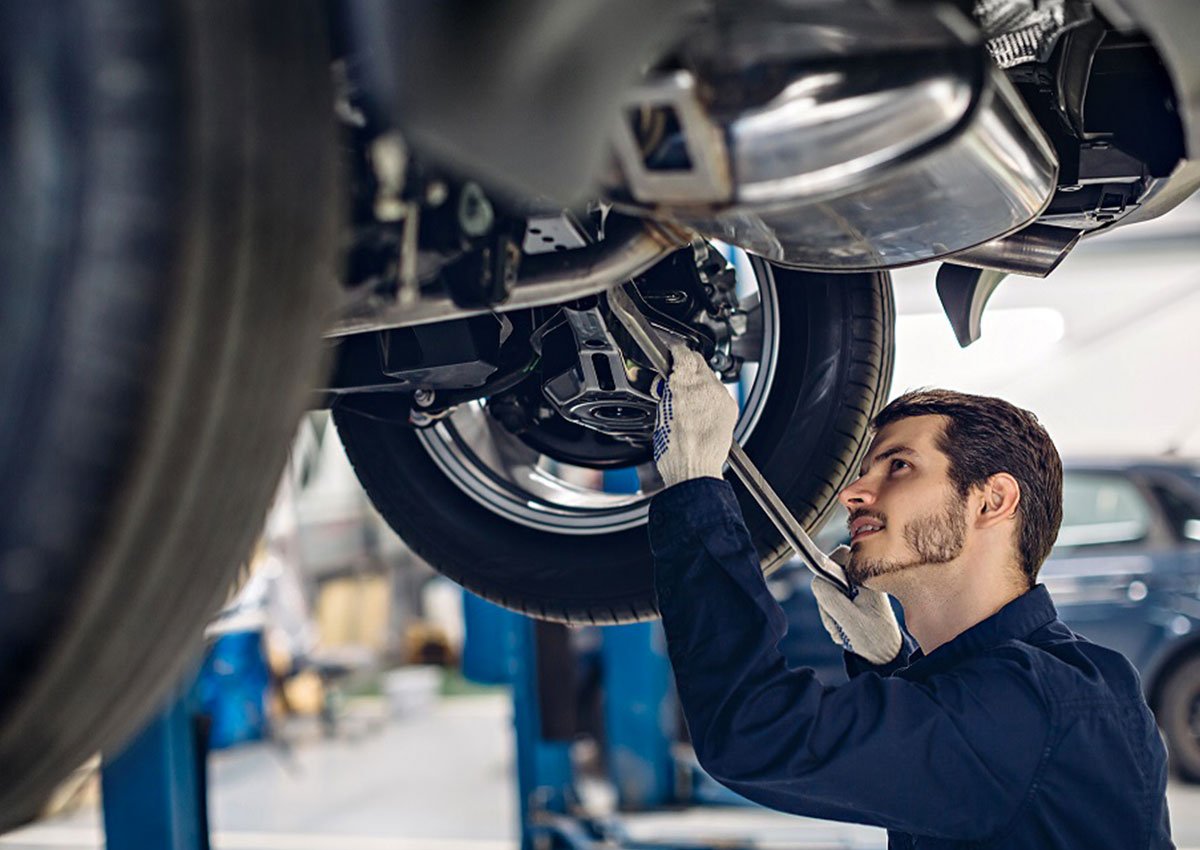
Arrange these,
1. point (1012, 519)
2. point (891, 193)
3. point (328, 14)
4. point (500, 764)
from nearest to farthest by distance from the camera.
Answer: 1. point (328, 14)
2. point (891, 193)
3. point (1012, 519)
4. point (500, 764)

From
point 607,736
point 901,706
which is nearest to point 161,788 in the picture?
point 901,706

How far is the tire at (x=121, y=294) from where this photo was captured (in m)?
0.62

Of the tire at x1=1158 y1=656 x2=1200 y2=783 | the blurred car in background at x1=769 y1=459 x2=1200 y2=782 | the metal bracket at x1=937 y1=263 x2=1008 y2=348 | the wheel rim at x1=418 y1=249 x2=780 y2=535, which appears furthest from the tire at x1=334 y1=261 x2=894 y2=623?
the tire at x1=1158 y1=656 x2=1200 y2=783

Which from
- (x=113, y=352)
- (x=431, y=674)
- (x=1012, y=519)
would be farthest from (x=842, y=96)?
(x=431, y=674)

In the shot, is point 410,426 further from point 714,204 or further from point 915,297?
point 915,297

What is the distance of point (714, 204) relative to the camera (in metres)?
0.85

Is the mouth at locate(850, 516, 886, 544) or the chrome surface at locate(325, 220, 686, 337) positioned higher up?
the chrome surface at locate(325, 220, 686, 337)

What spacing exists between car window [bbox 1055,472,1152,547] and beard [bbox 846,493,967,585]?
3.35m

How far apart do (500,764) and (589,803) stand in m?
0.69

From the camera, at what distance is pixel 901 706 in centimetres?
123

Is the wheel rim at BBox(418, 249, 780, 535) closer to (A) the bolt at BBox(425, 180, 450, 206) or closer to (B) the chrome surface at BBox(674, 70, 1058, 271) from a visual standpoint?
(B) the chrome surface at BBox(674, 70, 1058, 271)

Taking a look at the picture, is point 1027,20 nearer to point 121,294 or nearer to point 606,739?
point 121,294

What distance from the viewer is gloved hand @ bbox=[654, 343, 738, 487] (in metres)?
1.24

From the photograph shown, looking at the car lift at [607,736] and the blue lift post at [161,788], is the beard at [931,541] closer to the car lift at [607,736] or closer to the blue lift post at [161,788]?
the blue lift post at [161,788]
